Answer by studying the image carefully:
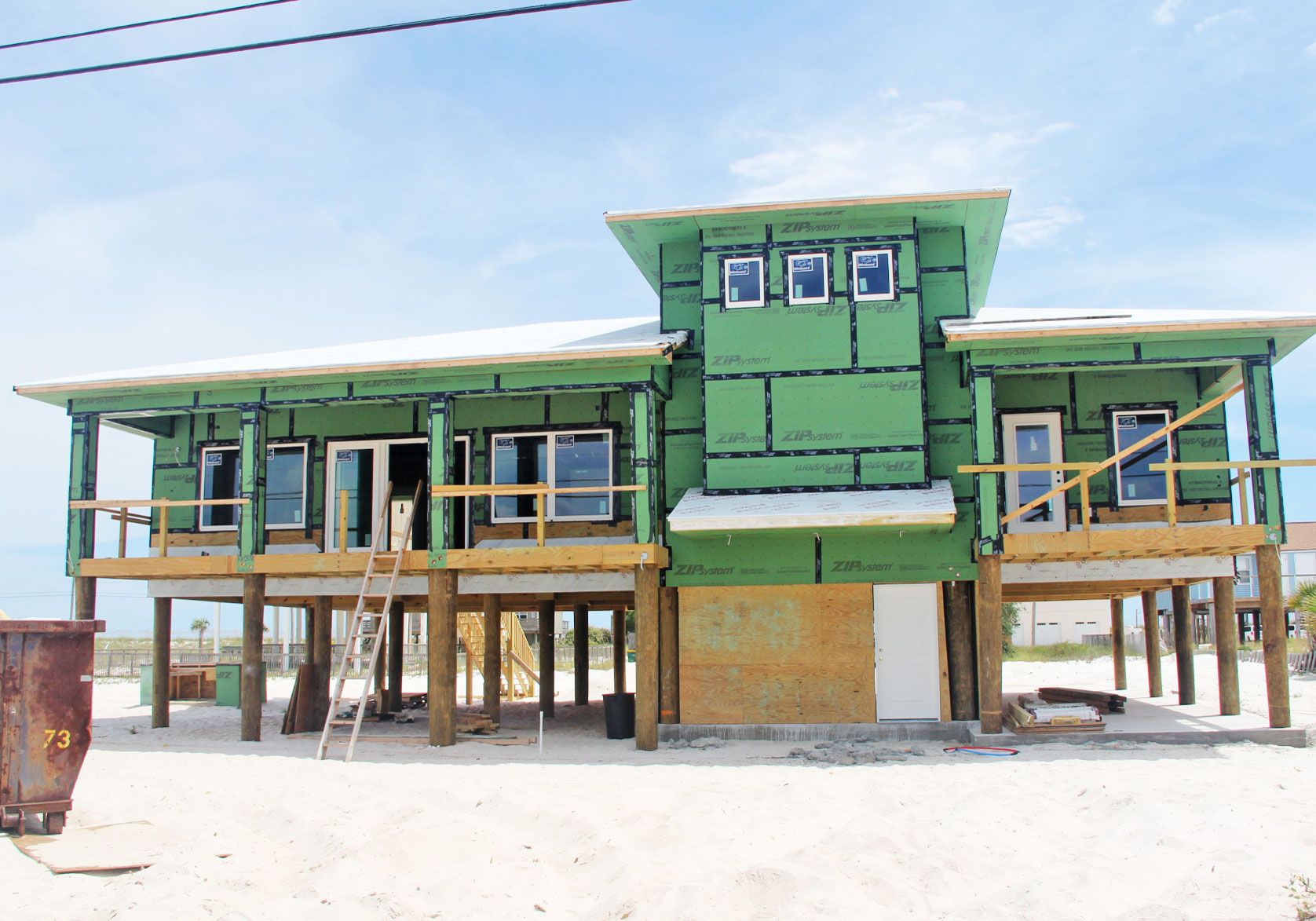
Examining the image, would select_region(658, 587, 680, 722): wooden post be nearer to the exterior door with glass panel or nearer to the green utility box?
the exterior door with glass panel

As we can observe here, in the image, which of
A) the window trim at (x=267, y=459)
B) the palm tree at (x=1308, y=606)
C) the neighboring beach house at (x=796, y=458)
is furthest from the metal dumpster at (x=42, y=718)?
the palm tree at (x=1308, y=606)

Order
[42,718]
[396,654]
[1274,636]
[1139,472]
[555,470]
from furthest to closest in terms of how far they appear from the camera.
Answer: [396,654] → [555,470] → [1139,472] → [1274,636] → [42,718]

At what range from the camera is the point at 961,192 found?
1720cm

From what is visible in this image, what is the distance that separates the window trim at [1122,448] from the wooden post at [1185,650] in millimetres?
3144

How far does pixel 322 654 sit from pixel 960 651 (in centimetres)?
1086

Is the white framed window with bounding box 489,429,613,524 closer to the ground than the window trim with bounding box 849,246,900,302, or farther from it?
closer to the ground

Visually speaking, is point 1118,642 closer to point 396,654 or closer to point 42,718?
point 396,654

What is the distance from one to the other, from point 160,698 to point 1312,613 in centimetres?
2801

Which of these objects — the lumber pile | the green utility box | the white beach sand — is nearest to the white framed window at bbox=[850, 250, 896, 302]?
the lumber pile

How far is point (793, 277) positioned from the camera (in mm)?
18266

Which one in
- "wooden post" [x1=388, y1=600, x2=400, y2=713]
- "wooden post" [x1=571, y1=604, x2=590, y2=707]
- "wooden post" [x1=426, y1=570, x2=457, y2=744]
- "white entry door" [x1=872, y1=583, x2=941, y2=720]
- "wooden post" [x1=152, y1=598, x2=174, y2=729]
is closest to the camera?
"wooden post" [x1=426, y1=570, x2=457, y2=744]

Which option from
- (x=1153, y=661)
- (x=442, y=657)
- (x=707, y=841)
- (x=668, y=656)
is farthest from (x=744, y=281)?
(x=1153, y=661)

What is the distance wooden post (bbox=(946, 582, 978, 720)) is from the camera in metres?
17.5

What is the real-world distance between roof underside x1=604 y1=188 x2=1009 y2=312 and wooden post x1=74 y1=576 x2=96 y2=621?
10.1 metres
